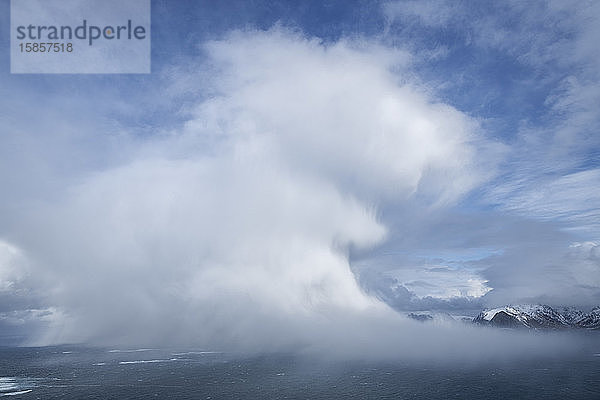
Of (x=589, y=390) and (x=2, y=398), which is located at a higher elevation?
(x=2, y=398)

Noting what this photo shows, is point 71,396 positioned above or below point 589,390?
above

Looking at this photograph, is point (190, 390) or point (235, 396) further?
point (190, 390)

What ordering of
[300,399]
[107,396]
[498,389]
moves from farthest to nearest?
[498,389]
[107,396]
[300,399]

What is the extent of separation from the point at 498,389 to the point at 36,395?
811 feet

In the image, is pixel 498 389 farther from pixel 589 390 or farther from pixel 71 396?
pixel 71 396

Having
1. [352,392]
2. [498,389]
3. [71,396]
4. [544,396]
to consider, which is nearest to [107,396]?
[71,396]

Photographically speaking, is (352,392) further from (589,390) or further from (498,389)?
(589,390)

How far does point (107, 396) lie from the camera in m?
184

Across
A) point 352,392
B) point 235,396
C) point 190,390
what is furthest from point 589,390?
point 190,390

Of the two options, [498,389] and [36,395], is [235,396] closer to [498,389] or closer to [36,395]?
[36,395]

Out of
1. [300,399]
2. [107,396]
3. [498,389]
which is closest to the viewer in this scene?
[300,399]

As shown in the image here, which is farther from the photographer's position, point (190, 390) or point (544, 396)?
point (190, 390)

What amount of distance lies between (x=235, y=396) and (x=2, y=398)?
12090 centimetres

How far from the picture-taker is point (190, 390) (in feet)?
654
